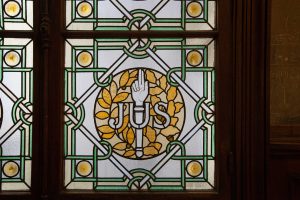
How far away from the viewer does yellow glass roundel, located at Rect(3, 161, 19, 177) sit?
1.72 metres

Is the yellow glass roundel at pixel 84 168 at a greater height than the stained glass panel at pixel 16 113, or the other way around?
the stained glass panel at pixel 16 113

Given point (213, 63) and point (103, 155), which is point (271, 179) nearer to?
point (213, 63)

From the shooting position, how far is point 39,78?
171 centimetres

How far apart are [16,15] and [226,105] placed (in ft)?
3.80

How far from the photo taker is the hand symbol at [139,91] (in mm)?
1730

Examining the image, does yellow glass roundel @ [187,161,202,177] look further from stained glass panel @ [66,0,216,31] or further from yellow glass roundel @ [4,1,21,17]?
yellow glass roundel @ [4,1,21,17]

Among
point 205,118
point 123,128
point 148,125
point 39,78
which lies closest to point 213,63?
point 205,118

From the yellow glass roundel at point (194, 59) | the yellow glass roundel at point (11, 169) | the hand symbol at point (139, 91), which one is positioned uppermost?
the yellow glass roundel at point (194, 59)

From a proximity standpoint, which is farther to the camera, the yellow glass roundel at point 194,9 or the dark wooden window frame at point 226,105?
the yellow glass roundel at point 194,9

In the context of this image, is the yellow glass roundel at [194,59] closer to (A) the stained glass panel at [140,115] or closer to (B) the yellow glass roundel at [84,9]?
(A) the stained glass panel at [140,115]

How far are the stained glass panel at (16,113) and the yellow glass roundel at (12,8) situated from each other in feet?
0.44

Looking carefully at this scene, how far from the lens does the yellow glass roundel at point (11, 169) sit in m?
1.72

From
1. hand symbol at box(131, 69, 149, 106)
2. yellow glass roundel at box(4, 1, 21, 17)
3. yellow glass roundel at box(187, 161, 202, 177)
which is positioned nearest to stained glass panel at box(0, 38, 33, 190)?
yellow glass roundel at box(4, 1, 21, 17)

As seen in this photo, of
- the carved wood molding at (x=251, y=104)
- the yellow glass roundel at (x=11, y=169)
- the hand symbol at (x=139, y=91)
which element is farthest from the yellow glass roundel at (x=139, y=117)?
the yellow glass roundel at (x=11, y=169)
